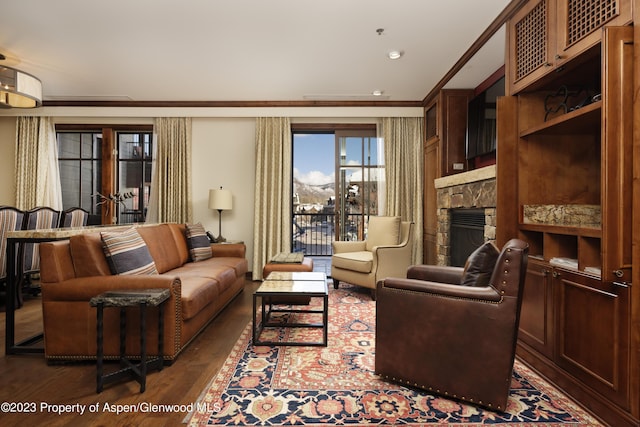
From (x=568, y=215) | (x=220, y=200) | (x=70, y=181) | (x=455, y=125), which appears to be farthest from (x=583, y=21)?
(x=70, y=181)

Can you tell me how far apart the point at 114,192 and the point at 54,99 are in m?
1.50

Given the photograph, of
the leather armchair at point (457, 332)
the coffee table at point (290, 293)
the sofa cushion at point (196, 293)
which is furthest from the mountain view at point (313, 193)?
the leather armchair at point (457, 332)

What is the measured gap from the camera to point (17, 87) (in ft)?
10.7

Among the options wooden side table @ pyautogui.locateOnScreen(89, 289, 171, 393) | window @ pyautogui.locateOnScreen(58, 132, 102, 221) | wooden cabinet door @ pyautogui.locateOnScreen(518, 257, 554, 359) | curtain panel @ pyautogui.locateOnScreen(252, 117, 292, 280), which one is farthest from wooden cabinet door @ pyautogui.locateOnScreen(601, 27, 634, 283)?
window @ pyautogui.locateOnScreen(58, 132, 102, 221)

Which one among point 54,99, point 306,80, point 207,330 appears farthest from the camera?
point 54,99

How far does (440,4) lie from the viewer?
2.54 meters

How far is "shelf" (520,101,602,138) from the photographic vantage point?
5.71 feet

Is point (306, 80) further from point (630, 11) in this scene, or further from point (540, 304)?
point (540, 304)

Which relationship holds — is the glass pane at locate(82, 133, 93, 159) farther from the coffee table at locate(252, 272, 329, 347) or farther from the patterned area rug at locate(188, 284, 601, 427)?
the patterned area rug at locate(188, 284, 601, 427)

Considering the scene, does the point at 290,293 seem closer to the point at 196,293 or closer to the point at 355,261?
the point at 196,293

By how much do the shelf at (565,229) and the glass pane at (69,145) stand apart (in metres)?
6.17

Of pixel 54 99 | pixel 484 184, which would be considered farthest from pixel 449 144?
pixel 54 99

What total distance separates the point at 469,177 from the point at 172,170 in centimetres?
399

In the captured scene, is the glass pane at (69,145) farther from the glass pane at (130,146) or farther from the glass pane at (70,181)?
the glass pane at (130,146)
